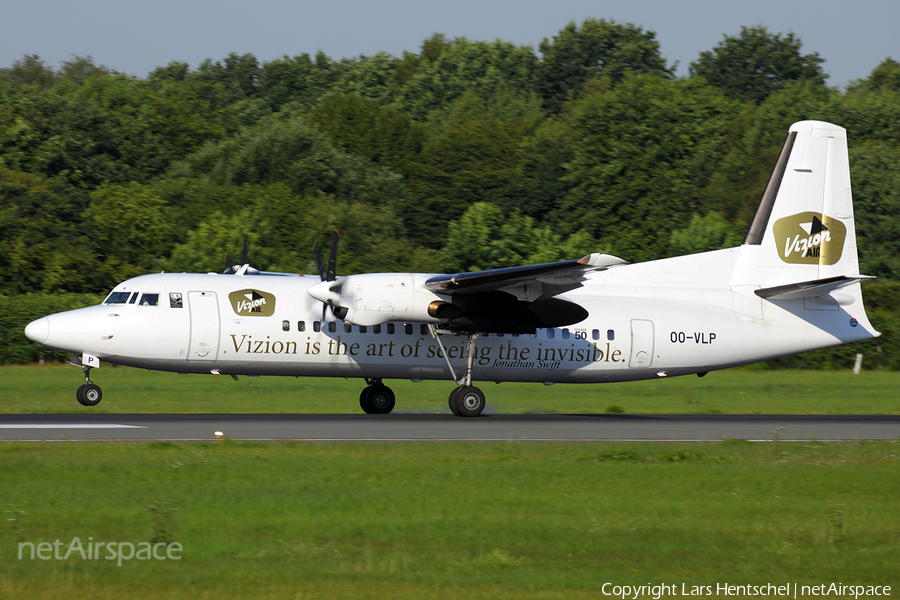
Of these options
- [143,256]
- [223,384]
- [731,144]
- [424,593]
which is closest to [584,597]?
[424,593]

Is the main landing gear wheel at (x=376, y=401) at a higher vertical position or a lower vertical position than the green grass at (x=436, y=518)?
higher

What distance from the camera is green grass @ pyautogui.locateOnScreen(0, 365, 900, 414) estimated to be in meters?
22.5

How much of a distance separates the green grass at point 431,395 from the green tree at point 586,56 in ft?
162

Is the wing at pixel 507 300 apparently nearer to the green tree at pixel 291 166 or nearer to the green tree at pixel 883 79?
the green tree at pixel 291 166

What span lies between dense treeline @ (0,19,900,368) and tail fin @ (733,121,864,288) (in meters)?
21.7

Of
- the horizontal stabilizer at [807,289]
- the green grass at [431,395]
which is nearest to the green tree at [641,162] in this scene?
the green grass at [431,395]

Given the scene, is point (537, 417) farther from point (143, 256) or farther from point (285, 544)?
point (143, 256)

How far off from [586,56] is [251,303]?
67.6 metres

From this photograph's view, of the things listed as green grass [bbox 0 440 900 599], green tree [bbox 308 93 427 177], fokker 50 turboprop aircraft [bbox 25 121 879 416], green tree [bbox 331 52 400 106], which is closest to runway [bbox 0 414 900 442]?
fokker 50 turboprop aircraft [bbox 25 121 879 416]

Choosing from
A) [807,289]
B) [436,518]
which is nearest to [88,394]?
[436,518]

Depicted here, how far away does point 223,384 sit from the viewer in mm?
29781

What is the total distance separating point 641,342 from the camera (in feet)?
64.4

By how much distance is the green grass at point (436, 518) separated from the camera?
24.0ft

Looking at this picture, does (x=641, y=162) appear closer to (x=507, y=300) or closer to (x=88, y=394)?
(x=507, y=300)
